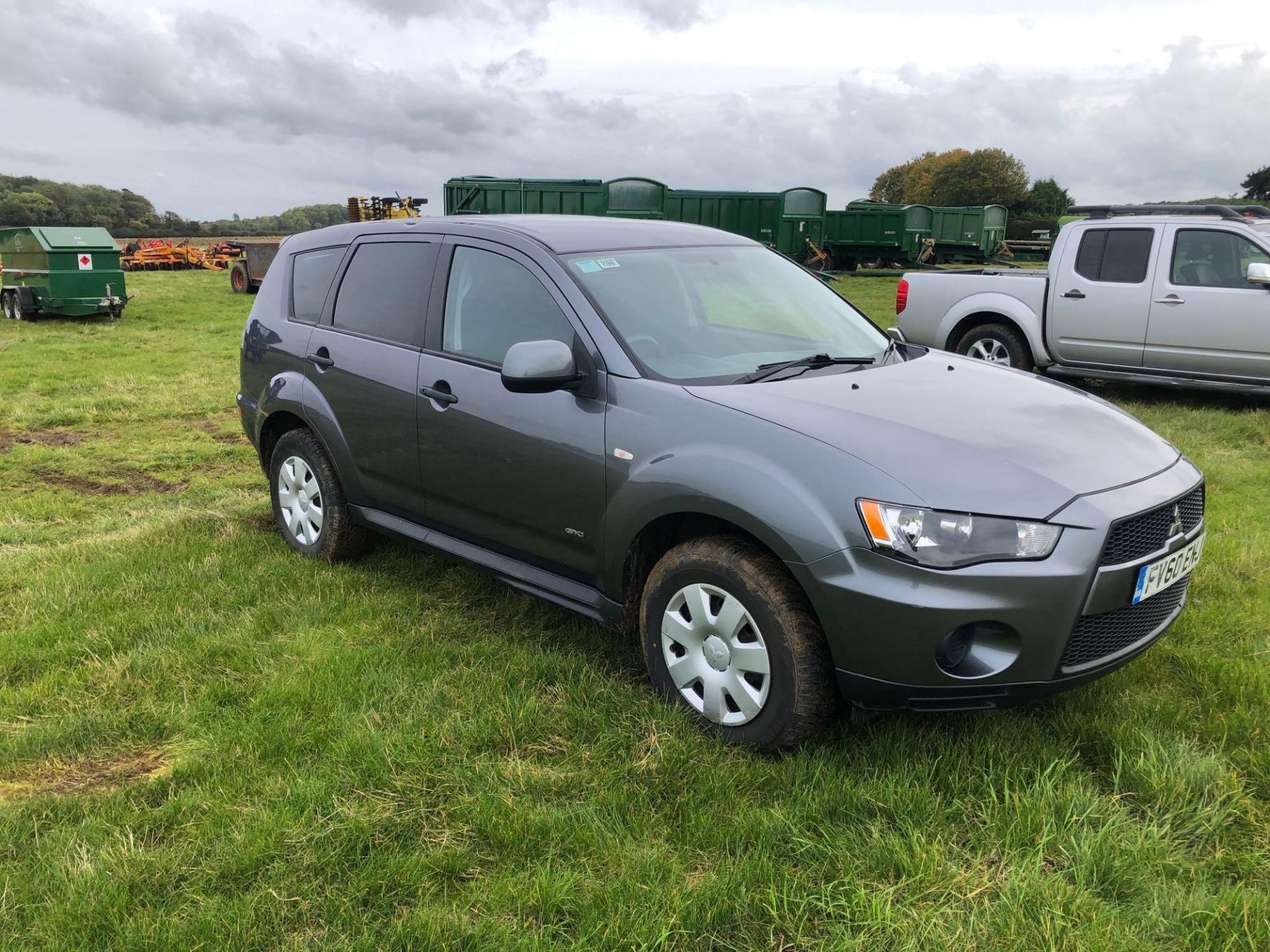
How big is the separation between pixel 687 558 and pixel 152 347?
15.1 meters

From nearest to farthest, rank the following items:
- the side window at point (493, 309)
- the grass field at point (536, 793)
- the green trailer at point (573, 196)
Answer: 1. the grass field at point (536, 793)
2. the side window at point (493, 309)
3. the green trailer at point (573, 196)

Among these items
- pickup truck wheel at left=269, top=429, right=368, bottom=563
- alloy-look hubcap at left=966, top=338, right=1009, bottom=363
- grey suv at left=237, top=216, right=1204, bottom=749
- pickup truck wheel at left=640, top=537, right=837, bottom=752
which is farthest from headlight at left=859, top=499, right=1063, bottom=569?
alloy-look hubcap at left=966, top=338, right=1009, bottom=363

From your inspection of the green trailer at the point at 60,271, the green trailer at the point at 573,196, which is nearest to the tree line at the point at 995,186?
the green trailer at the point at 573,196

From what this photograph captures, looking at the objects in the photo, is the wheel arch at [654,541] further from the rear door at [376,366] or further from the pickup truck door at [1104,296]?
the pickup truck door at [1104,296]

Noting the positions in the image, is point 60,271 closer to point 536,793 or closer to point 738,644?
point 536,793

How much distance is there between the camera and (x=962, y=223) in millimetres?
34188

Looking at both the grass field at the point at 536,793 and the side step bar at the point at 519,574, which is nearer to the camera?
the grass field at the point at 536,793

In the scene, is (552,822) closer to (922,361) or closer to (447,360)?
(447,360)

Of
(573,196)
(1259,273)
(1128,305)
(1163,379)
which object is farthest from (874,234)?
(1259,273)

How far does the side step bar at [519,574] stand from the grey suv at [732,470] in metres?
0.01

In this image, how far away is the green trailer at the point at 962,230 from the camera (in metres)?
34.2

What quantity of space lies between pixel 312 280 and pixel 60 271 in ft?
53.2

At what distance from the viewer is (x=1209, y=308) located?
8.56 metres

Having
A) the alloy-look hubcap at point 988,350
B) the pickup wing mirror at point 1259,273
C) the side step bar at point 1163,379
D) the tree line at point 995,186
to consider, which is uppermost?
the tree line at point 995,186
